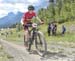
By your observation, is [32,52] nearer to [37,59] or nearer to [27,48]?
[27,48]

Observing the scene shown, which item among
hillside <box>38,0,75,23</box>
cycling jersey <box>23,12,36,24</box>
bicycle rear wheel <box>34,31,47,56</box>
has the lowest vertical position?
hillside <box>38,0,75,23</box>

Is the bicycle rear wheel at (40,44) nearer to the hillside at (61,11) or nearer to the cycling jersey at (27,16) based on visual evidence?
the cycling jersey at (27,16)

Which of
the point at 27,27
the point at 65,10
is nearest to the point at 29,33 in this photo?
the point at 27,27

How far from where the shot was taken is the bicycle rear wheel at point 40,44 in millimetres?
13094

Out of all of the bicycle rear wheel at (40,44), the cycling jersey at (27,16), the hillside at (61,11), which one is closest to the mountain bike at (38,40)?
the bicycle rear wheel at (40,44)

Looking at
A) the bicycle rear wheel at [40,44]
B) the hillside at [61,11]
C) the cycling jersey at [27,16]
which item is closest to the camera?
the bicycle rear wheel at [40,44]

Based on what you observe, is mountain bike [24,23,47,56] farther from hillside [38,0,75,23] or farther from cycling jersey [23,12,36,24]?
hillside [38,0,75,23]

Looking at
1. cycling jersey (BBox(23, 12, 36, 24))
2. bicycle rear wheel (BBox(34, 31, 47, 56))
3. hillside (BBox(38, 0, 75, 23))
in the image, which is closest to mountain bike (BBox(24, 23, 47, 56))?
bicycle rear wheel (BBox(34, 31, 47, 56))

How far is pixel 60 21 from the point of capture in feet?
274

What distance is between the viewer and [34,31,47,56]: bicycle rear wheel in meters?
13.1

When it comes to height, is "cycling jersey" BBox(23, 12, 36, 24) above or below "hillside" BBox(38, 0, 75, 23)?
above

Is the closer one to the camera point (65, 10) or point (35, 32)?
point (35, 32)

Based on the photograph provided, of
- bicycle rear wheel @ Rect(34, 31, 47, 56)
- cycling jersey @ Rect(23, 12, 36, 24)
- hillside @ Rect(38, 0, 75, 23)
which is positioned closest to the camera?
bicycle rear wheel @ Rect(34, 31, 47, 56)

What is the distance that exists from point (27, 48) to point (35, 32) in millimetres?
1390
